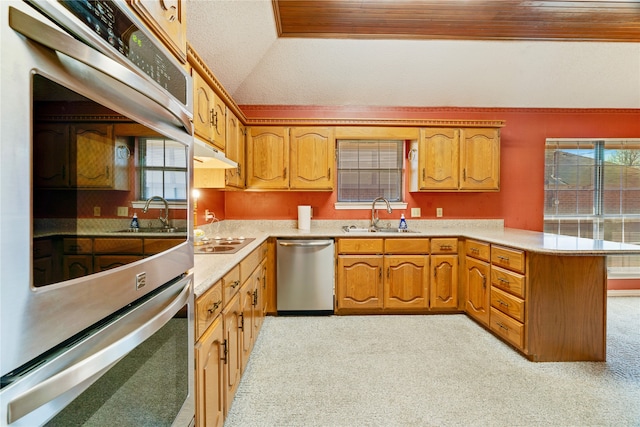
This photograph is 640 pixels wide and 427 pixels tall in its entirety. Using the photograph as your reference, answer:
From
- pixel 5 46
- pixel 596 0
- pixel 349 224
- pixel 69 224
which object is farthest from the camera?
pixel 349 224

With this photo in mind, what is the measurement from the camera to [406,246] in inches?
129

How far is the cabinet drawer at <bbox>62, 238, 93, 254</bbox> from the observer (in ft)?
1.71

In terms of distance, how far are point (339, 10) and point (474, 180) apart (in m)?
2.37

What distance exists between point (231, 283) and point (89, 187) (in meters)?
1.18

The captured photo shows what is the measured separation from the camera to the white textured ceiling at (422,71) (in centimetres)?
308

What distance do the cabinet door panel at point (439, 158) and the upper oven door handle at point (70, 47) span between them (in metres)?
3.29

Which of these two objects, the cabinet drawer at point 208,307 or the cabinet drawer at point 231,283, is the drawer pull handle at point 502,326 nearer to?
the cabinet drawer at point 231,283

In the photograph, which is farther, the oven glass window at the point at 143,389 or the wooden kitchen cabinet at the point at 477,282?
the wooden kitchen cabinet at the point at 477,282

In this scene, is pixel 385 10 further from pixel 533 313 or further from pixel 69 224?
pixel 69 224

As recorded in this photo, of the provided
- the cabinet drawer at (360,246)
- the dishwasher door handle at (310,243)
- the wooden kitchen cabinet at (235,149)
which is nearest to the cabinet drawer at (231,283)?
the wooden kitchen cabinet at (235,149)

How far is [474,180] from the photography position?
11.8 feet

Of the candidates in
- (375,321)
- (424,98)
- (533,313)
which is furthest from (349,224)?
(533,313)

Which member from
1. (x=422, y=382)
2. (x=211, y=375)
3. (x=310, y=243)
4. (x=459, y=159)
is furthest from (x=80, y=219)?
(x=459, y=159)

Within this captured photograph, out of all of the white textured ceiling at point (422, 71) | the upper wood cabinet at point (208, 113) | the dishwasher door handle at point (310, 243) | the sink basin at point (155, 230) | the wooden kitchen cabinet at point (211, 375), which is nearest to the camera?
the sink basin at point (155, 230)
